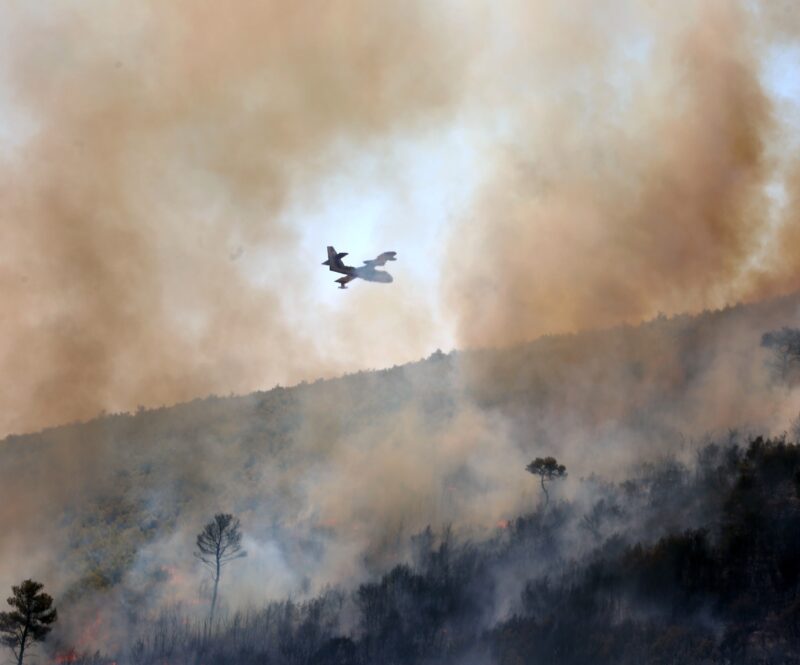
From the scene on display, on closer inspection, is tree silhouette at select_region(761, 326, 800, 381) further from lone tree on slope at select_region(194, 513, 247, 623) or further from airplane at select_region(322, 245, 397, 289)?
lone tree on slope at select_region(194, 513, 247, 623)

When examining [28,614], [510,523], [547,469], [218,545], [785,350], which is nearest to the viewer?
[28,614]

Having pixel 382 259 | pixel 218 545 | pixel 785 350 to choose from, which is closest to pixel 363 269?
pixel 382 259

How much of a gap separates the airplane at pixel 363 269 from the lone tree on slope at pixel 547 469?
24020 mm

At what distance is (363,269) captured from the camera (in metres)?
73.2

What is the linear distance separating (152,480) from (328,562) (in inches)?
1079

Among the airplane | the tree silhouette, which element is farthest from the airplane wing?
the tree silhouette

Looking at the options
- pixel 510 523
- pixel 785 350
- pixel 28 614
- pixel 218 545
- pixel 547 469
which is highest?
pixel 785 350

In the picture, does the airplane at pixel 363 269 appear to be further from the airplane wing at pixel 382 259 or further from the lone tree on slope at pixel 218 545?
the lone tree on slope at pixel 218 545

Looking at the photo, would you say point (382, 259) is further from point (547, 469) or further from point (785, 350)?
point (785, 350)

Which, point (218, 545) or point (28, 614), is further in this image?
point (218, 545)

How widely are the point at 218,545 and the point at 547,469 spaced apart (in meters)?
27.9

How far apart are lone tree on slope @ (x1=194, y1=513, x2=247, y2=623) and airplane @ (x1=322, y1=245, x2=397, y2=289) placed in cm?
2284

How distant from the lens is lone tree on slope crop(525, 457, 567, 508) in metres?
87.5

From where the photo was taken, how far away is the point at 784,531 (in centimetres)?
6875
